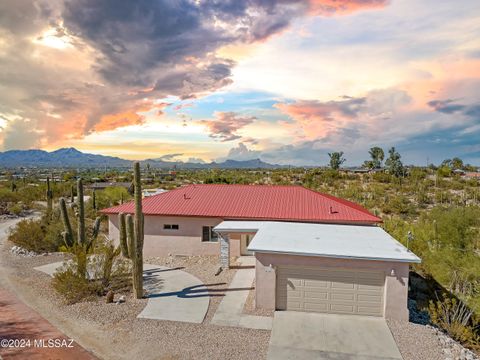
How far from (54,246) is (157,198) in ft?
26.1

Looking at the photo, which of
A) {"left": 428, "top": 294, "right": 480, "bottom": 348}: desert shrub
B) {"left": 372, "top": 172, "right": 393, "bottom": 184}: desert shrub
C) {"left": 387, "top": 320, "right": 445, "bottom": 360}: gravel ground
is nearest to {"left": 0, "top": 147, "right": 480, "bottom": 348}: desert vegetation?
{"left": 428, "top": 294, "right": 480, "bottom": 348}: desert shrub

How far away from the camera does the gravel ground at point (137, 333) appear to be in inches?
424

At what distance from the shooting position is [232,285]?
16.8m

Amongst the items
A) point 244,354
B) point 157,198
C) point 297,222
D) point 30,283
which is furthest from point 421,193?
point 30,283

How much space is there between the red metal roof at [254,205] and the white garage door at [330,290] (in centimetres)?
693

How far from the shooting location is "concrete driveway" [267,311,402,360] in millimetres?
10758

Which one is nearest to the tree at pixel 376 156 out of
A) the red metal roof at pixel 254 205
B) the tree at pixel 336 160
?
the tree at pixel 336 160

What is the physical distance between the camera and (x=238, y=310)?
1382 centimetres

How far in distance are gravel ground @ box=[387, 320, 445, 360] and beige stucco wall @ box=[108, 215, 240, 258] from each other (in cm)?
1099

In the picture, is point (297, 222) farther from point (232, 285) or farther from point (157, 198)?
point (157, 198)

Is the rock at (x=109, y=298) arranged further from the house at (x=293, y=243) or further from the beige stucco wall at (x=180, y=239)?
the beige stucco wall at (x=180, y=239)

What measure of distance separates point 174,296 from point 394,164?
65.6 metres

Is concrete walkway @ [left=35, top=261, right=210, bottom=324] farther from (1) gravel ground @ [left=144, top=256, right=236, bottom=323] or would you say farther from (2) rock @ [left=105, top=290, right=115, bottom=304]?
(2) rock @ [left=105, top=290, right=115, bottom=304]

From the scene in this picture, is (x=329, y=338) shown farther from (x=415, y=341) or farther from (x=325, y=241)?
(x=325, y=241)
